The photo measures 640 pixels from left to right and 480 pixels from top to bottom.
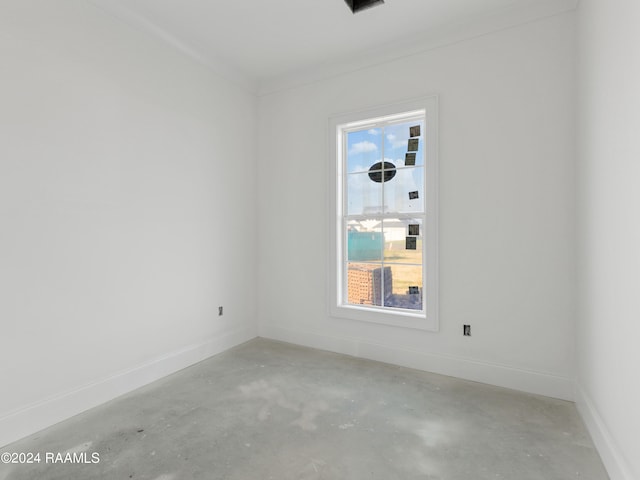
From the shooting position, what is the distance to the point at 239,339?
3.80 m

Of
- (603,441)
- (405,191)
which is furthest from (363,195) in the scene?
(603,441)

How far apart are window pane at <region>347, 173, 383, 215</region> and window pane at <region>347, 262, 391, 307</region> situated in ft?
1.86

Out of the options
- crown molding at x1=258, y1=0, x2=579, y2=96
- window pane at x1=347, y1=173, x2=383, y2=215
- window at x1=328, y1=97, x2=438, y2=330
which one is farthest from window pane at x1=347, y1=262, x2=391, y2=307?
crown molding at x1=258, y1=0, x2=579, y2=96

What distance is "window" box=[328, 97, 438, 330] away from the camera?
306 centimetres

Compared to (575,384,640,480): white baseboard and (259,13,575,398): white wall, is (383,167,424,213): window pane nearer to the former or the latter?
(259,13,575,398): white wall

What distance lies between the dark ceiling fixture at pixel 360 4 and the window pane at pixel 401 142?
1033mm

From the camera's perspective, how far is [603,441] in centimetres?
183

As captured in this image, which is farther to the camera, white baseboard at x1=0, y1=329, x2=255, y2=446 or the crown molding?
the crown molding

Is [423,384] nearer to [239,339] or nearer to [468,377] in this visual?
[468,377]

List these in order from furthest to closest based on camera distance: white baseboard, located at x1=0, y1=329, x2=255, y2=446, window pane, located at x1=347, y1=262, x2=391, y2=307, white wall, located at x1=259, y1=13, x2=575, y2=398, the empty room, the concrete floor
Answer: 1. window pane, located at x1=347, y1=262, x2=391, y2=307
2. white wall, located at x1=259, y1=13, x2=575, y2=398
3. white baseboard, located at x1=0, y1=329, x2=255, y2=446
4. the empty room
5. the concrete floor

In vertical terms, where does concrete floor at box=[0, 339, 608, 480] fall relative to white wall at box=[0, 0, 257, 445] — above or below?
below

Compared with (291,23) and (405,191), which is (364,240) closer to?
(405,191)

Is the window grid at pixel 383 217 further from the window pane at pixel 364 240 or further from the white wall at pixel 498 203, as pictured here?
the white wall at pixel 498 203

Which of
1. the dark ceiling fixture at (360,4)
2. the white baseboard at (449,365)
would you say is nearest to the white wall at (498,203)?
the white baseboard at (449,365)
